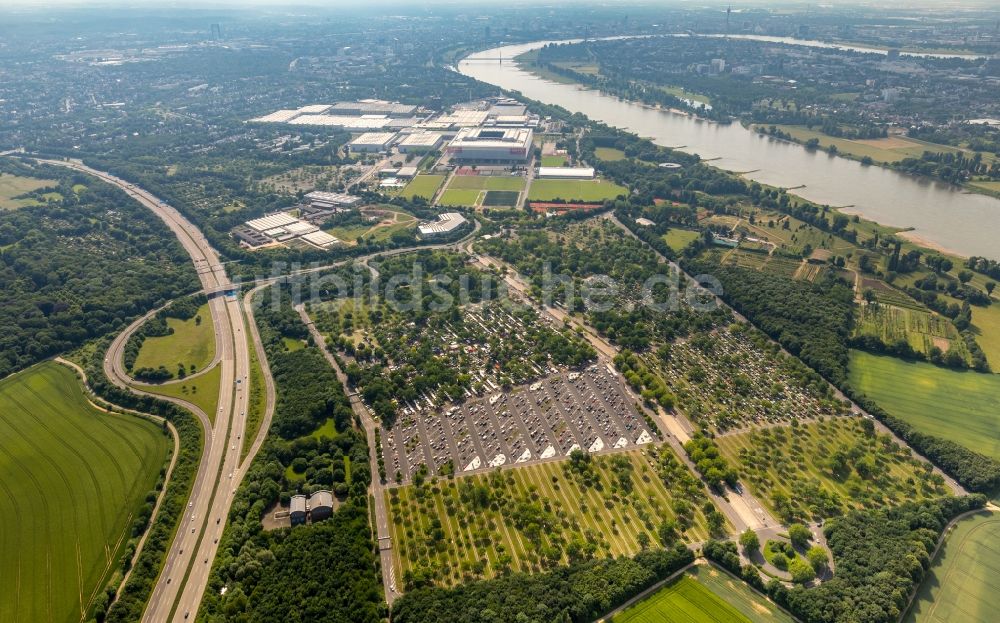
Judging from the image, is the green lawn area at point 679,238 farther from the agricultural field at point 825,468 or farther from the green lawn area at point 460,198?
the agricultural field at point 825,468

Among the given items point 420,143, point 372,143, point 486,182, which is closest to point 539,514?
point 486,182

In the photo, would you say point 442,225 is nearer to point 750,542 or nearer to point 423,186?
point 423,186

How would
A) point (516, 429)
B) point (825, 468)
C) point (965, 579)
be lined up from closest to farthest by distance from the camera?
point (965, 579) → point (825, 468) → point (516, 429)

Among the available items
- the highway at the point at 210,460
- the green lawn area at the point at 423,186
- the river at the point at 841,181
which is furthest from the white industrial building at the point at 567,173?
the highway at the point at 210,460

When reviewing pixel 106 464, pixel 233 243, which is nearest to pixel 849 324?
pixel 106 464

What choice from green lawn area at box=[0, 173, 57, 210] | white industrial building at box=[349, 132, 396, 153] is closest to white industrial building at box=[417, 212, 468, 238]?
white industrial building at box=[349, 132, 396, 153]

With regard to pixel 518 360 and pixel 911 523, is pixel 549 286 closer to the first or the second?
pixel 518 360

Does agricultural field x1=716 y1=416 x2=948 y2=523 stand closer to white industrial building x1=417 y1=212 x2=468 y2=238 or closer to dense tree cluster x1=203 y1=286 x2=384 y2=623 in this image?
dense tree cluster x1=203 y1=286 x2=384 y2=623
